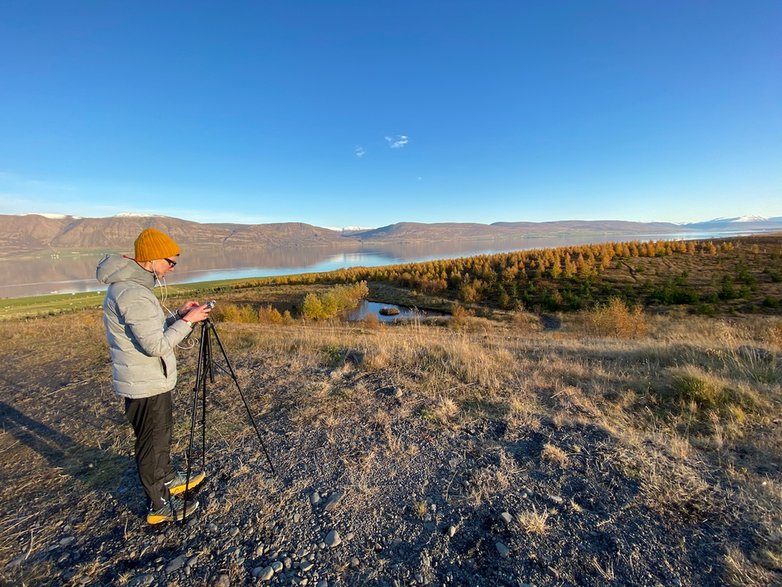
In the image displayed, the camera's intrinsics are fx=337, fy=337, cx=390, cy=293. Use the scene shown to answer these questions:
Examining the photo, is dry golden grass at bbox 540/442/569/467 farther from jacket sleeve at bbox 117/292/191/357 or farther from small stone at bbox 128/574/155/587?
jacket sleeve at bbox 117/292/191/357

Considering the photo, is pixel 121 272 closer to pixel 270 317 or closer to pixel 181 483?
pixel 181 483

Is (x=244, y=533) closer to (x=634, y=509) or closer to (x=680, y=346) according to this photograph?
(x=634, y=509)

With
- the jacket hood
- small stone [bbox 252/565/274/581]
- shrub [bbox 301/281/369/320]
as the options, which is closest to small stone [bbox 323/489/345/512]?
small stone [bbox 252/565/274/581]

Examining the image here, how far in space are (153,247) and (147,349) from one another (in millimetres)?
799

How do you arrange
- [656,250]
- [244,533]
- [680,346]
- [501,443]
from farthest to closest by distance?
[656,250] → [680,346] → [501,443] → [244,533]

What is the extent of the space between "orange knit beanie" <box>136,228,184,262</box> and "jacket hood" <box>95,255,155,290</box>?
9 cm

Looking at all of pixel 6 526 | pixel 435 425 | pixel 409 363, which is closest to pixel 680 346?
pixel 409 363

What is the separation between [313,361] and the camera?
6.44 meters

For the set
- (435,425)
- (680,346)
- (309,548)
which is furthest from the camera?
(680,346)

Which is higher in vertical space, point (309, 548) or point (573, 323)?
point (309, 548)

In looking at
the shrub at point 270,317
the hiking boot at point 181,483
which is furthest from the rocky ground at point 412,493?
the shrub at point 270,317

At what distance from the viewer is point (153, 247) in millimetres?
2666

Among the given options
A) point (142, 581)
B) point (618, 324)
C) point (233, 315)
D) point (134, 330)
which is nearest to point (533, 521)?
point (142, 581)

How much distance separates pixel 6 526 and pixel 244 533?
6.59 ft
